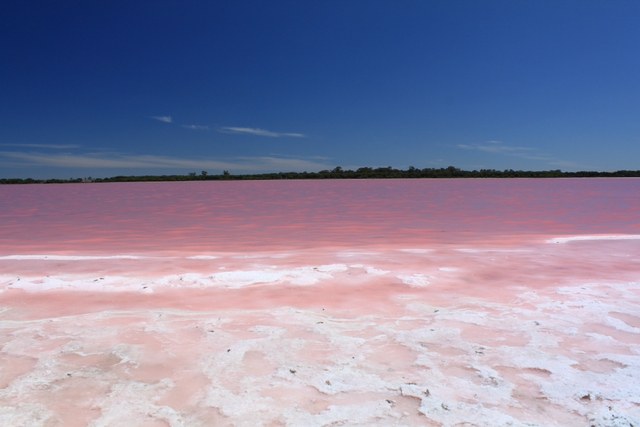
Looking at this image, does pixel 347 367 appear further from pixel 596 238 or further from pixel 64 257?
pixel 596 238

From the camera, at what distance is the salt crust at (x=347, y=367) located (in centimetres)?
203

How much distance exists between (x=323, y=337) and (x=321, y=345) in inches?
5.1

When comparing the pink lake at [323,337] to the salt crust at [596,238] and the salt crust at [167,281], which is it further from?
the salt crust at [596,238]

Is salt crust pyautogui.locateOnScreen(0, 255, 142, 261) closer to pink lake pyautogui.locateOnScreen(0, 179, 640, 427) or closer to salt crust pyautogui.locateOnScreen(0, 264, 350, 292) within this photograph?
pink lake pyautogui.locateOnScreen(0, 179, 640, 427)

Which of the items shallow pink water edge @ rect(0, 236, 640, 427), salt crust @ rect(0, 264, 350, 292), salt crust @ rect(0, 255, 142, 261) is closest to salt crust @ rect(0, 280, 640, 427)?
shallow pink water edge @ rect(0, 236, 640, 427)

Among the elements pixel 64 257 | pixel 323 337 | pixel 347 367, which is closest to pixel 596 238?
pixel 323 337

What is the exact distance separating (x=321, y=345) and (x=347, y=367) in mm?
342

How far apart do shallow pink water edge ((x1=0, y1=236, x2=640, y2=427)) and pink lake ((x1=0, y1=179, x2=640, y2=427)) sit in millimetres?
13

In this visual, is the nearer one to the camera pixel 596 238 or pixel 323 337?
pixel 323 337

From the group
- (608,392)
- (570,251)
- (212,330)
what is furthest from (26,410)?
(570,251)

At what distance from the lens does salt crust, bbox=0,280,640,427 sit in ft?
6.64

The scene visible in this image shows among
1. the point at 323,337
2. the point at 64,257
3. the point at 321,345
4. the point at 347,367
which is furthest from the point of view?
the point at 64,257

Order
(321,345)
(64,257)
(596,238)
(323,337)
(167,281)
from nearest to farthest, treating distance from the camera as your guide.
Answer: (321,345) < (323,337) < (167,281) < (64,257) < (596,238)

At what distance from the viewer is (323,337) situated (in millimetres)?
2920
